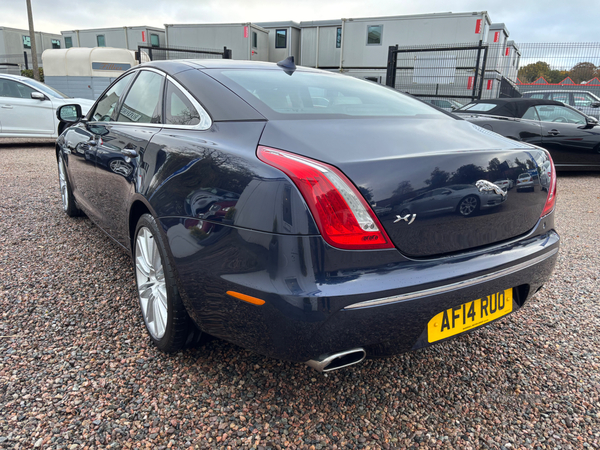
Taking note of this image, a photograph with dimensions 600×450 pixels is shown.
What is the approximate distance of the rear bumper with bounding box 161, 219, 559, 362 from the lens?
1381 millimetres

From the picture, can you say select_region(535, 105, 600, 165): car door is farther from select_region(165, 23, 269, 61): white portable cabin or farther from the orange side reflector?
select_region(165, 23, 269, 61): white portable cabin

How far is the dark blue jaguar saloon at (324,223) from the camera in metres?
1.40

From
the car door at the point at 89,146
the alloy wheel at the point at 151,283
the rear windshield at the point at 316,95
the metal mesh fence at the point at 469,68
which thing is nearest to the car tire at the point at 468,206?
the rear windshield at the point at 316,95

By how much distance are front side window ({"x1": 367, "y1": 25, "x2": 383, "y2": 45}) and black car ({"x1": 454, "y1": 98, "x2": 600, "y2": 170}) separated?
33.6 ft

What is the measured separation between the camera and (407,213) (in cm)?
147

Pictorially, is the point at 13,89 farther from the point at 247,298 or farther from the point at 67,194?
the point at 247,298

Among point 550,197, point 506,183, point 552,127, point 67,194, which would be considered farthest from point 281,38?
point 506,183

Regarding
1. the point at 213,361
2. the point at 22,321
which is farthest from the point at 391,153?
the point at 22,321

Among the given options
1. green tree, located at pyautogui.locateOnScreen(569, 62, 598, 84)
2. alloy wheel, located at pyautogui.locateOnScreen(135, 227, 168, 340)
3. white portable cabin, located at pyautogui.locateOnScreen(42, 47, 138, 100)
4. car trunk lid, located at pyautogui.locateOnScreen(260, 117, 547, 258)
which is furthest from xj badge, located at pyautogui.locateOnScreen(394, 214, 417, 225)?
white portable cabin, located at pyautogui.locateOnScreen(42, 47, 138, 100)

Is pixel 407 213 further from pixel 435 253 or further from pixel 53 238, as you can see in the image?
pixel 53 238

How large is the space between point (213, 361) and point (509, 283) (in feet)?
4.29

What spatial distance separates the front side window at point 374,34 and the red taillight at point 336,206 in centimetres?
1638

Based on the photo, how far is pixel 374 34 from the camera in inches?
643


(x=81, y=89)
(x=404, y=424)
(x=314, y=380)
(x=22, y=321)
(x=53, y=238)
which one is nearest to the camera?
(x=404, y=424)
